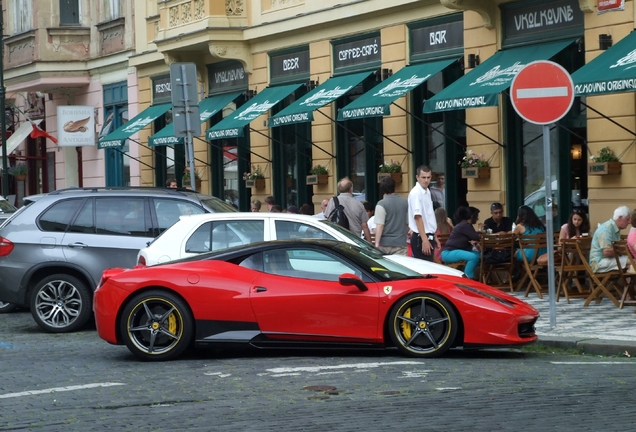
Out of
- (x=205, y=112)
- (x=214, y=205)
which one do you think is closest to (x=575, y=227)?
(x=214, y=205)

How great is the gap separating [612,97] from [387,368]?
923cm

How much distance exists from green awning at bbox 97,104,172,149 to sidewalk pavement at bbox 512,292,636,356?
16910 mm

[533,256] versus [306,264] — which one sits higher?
[306,264]

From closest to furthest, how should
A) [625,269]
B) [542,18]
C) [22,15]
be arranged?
[625,269] → [542,18] → [22,15]

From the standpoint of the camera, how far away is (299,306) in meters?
11.5

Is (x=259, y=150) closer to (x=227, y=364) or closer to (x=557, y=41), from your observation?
(x=557, y=41)

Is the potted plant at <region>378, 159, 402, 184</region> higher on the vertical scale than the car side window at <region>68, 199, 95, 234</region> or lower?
higher

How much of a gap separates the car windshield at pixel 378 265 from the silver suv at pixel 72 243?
11.6ft

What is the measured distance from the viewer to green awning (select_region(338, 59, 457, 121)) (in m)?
22.0

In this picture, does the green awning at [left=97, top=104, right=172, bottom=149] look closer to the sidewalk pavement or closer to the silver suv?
the silver suv

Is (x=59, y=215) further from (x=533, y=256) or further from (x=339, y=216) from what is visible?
(x=533, y=256)

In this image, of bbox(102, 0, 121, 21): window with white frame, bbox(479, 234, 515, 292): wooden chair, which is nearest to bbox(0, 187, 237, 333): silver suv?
bbox(479, 234, 515, 292): wooden chair

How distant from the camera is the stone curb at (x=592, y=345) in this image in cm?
1187

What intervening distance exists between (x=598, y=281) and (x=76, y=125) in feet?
74.2
